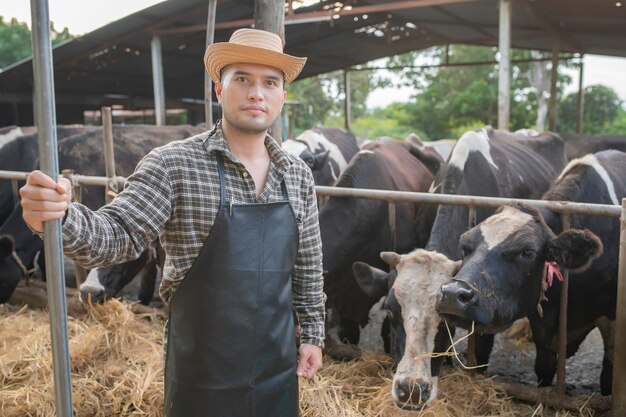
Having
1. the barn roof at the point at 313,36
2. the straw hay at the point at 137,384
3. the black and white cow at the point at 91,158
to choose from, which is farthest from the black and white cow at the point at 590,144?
the straw hay at the point at 137,384

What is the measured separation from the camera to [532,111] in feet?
68.0

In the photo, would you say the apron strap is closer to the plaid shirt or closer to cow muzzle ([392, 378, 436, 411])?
the plaid shirt

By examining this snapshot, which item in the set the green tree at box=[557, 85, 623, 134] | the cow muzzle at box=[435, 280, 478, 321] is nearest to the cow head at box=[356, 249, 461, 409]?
the cow muzzle at box=[435, 280, 478, 321]

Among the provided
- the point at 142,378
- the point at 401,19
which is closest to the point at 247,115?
the point at 142,378

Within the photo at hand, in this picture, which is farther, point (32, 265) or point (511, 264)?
point (32, 265)

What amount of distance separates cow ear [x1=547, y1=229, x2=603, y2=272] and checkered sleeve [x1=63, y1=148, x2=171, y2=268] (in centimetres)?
216

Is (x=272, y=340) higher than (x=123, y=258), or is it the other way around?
(x=123, y=258)

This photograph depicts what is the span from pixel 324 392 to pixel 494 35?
11.9 metres

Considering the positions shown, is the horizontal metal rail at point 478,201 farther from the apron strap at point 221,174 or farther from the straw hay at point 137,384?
the apron strap at point 221,174

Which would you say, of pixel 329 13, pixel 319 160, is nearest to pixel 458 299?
pixel 319 160

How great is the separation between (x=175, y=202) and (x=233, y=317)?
0.42 metres

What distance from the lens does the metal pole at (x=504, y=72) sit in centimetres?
852

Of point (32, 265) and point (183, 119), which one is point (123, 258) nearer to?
point (32, 265)

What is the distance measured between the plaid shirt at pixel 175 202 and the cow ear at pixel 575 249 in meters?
1.62
